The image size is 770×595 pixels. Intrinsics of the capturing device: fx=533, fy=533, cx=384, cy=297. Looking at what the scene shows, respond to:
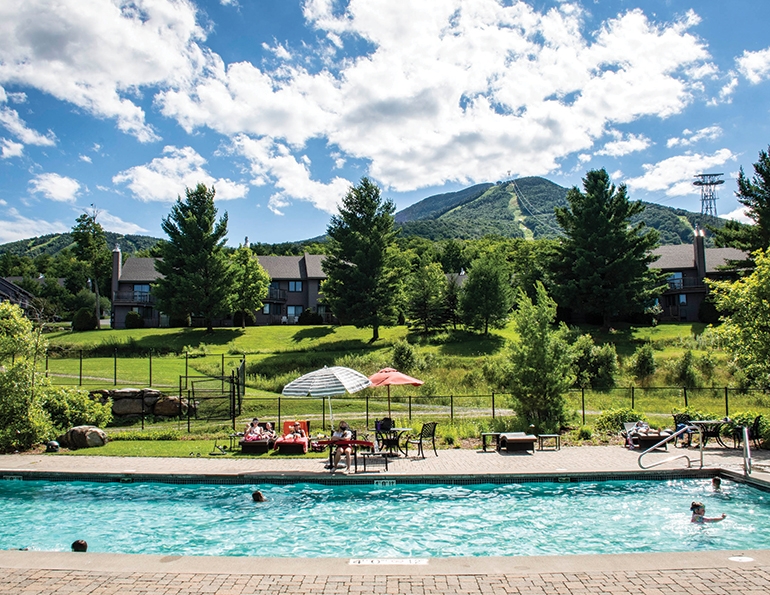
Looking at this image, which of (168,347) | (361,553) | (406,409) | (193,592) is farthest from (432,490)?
(168,347)

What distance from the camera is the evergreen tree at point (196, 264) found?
173 feet

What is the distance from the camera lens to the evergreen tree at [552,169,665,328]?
49031 mm

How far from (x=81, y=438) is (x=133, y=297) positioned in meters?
51.5

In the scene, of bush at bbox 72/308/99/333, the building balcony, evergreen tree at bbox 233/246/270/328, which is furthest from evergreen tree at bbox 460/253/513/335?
bush at bbox 72/308/99/333

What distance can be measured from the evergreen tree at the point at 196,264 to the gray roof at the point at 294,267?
45.1 feet

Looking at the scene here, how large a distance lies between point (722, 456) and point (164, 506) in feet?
52.7

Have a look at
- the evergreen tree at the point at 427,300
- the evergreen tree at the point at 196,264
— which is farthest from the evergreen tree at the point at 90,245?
the evergreen tree at the point at 427,300

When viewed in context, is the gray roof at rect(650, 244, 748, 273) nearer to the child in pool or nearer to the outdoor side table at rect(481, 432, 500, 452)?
the outdoor side table at rect(481, 432, 500, 452)

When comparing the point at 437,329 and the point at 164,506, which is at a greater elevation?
the point at 437,329

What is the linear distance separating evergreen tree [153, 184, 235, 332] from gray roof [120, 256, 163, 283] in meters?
11.9

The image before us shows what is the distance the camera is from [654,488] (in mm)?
13820

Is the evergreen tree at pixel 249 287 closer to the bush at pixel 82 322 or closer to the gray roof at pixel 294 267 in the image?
the gray roof at pixel 294 267

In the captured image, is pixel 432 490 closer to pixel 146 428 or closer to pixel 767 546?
pixel 767 546

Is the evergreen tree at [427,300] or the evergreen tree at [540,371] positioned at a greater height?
the evergreen tree at [427,300]
